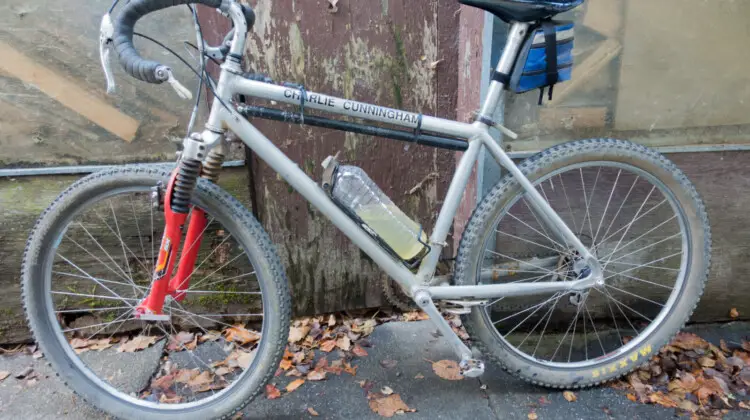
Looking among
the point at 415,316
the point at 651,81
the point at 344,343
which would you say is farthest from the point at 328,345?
the point at 651,81

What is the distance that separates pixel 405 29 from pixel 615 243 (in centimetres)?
162

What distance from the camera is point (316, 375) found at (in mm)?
2400

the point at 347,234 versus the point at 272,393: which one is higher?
the point at 347,234

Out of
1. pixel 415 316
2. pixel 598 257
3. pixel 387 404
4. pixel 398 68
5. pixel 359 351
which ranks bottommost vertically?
pixel 387 404

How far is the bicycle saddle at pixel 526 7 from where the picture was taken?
1789mm

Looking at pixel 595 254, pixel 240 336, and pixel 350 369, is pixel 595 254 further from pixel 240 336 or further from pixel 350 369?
pixel 240 336

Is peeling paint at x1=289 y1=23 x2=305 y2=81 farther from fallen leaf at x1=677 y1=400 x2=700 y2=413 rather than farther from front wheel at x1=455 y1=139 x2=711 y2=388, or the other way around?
fallen leaf at x1=677 y1=400 x2=700 y2=413

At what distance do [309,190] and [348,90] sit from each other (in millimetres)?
773

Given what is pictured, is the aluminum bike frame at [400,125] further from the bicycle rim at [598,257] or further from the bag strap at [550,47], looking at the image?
the bicycle rim at [598,257]

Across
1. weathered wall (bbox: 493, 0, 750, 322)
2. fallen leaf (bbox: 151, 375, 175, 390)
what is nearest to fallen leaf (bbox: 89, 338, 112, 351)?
fallen leaf (bbox: 151, 375, 175, 390)

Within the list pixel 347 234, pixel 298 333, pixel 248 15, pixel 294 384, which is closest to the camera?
pixel 248 15

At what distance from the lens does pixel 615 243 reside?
8.73ft

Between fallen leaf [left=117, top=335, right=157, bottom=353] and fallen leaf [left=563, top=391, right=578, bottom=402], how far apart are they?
214cm

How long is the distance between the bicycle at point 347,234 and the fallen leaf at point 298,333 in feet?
0.64
